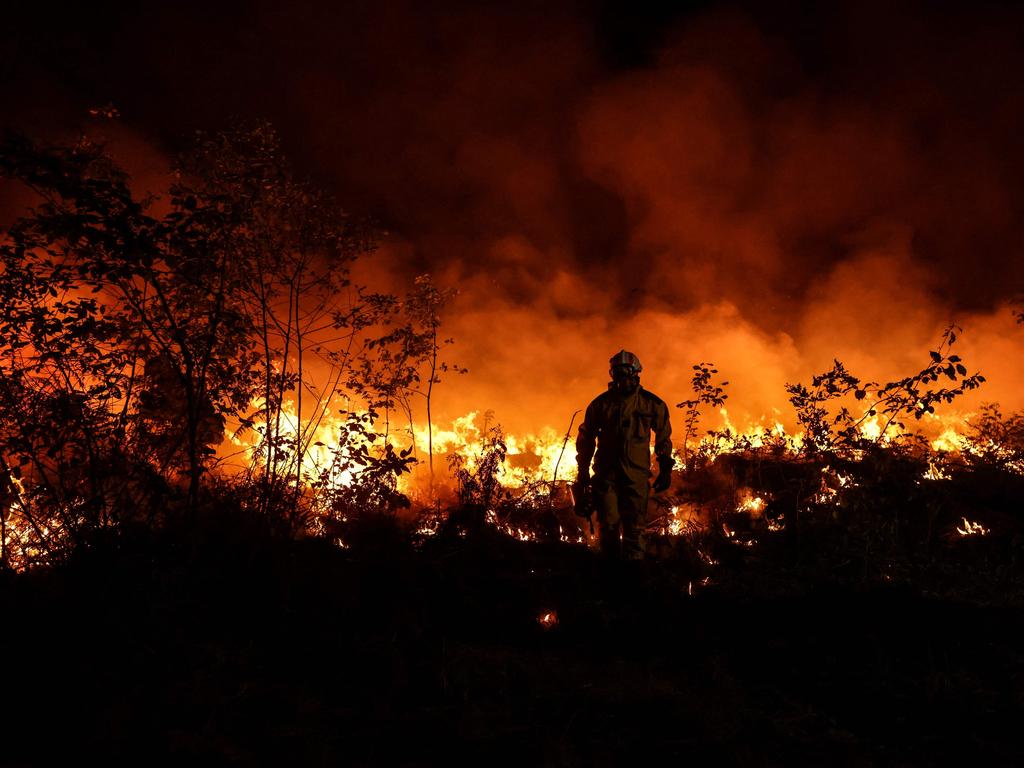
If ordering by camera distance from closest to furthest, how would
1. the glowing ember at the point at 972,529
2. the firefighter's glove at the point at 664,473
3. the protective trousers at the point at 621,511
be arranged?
1. the protective trousers at the point at 621,511
2. the firefighter's glove at the point at 664,473
3. the glowing ember at the point at 972,529

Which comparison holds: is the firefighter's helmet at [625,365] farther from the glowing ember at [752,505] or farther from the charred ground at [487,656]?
the glowing ember at [752,505]

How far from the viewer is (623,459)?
616cm

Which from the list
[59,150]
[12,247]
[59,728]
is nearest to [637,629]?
[59,728]

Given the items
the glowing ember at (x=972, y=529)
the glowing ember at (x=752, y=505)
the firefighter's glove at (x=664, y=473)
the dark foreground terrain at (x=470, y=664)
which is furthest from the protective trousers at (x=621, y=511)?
the glowing ember at (x=972, y=529)

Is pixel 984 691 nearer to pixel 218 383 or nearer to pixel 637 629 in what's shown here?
pixel 637 629

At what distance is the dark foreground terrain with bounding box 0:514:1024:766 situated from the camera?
2752mm

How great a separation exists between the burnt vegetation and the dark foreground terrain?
0.02 m

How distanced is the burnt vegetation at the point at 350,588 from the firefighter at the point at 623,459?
1.54 feet

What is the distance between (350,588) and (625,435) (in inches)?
126

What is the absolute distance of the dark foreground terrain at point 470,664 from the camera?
9.03 ft

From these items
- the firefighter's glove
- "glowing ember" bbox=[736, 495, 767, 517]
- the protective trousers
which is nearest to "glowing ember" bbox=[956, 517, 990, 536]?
"glowing ember" bbox=[736, 495, 767, 517]

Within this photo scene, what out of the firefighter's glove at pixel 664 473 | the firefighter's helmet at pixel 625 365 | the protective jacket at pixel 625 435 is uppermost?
the firefighter's helmet at pixel 625 365

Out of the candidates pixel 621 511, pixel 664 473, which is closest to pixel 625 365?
pixel 664 473

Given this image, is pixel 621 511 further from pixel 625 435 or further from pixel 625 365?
pixel 625 365
